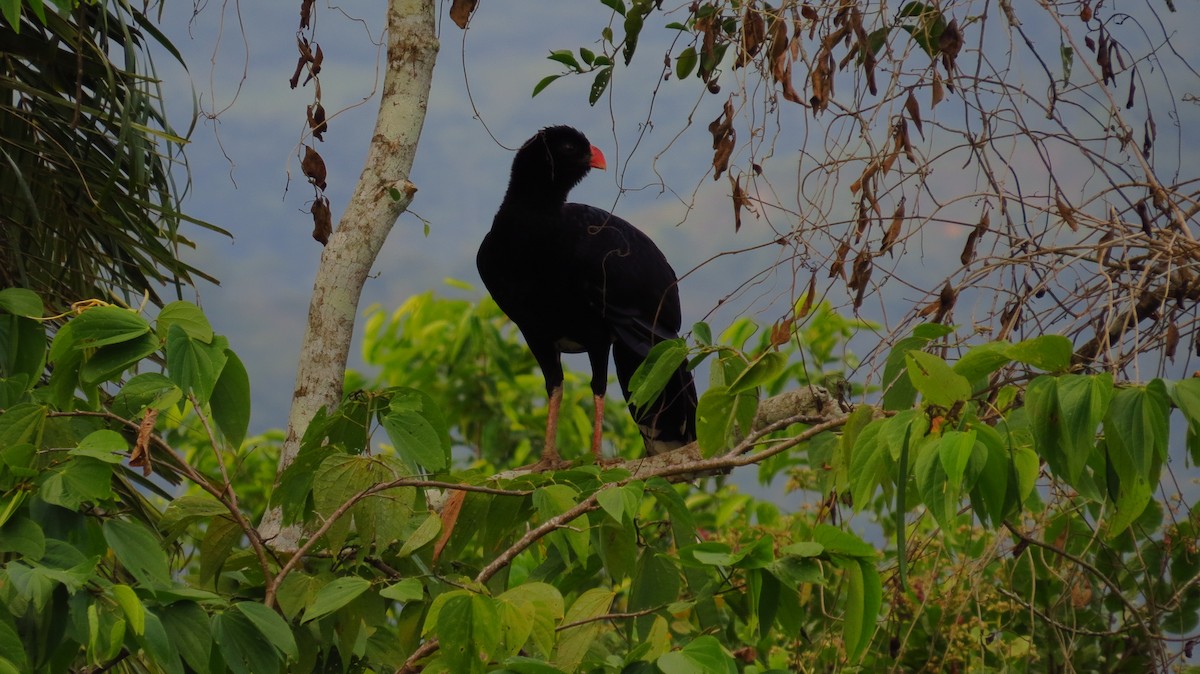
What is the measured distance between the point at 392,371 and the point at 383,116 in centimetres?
343

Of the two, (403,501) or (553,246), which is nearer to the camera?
(403,501)

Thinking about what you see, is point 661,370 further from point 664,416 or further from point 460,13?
point 664,416

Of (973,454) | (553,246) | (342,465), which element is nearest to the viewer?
(973,454)

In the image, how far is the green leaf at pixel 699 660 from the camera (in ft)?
5.31

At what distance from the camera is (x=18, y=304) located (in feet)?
6.72

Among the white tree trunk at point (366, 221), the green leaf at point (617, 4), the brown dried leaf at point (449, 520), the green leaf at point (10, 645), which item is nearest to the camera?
the green leaf at point (10, 645)

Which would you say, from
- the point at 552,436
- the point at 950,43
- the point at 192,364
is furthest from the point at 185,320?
the point at 552,436

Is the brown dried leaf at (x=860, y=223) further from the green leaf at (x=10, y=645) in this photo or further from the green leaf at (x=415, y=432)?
the green leaf at (x=10, y=645)

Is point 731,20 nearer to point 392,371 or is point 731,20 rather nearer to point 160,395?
point 160,395

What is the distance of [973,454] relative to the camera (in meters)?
1.50

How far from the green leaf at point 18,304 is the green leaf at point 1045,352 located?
60.9 inches

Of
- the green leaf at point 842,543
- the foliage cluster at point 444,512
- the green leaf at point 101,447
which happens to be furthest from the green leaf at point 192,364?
the green leaf at point 842,543

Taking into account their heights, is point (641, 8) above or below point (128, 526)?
above

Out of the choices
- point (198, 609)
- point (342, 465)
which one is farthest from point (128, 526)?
point (342, 465)
